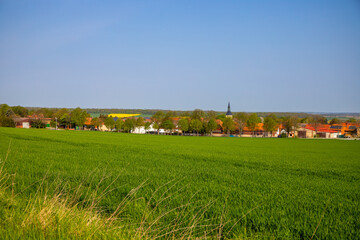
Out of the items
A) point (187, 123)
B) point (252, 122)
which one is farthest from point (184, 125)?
point (252, 122)

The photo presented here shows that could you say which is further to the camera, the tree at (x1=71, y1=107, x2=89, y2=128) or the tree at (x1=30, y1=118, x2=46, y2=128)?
the tree at (x1=71, y1=107, x2=89, y2=128)

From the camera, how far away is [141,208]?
269 inches

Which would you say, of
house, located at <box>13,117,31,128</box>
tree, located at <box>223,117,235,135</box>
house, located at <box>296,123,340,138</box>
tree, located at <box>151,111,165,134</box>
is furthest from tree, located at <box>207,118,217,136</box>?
house, located at <box>13,117,31,128</box>

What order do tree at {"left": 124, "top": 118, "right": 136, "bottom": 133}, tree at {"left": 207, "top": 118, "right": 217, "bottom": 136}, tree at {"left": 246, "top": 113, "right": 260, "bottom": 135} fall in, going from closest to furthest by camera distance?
tree at {"left": 207, "top": 118, "right": 217, "bottom": 136}, tree at {"left": 246, "top": 113, "right": 260, "bottom": 135}, tree at {"left": 124, "top": 118, "right": 136, "bottom": 133}

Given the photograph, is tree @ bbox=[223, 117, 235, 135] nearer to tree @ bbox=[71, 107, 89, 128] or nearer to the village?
the village

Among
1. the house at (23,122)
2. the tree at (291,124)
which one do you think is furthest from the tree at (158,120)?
the tree at (291,124)

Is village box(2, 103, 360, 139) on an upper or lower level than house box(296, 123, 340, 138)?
upper

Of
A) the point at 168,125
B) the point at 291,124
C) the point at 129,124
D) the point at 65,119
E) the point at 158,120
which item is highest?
the point at 65,119

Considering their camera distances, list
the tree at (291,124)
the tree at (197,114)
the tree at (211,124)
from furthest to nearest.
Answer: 1. the tree at (197,114)
2. the tree at (291,124)
3. the tree at (211,124)

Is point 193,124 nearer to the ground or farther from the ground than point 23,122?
nearer to the ground

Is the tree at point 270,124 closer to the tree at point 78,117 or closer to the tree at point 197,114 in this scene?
the tree at point 197,114

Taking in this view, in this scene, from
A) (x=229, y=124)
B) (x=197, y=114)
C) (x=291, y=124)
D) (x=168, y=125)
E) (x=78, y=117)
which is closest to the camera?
(x=229, y=124)

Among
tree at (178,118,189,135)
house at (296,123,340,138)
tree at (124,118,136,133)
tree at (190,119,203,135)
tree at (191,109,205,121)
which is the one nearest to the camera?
tree at (190,119,203,135)

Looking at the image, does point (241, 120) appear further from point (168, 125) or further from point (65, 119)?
point (65, 119)
